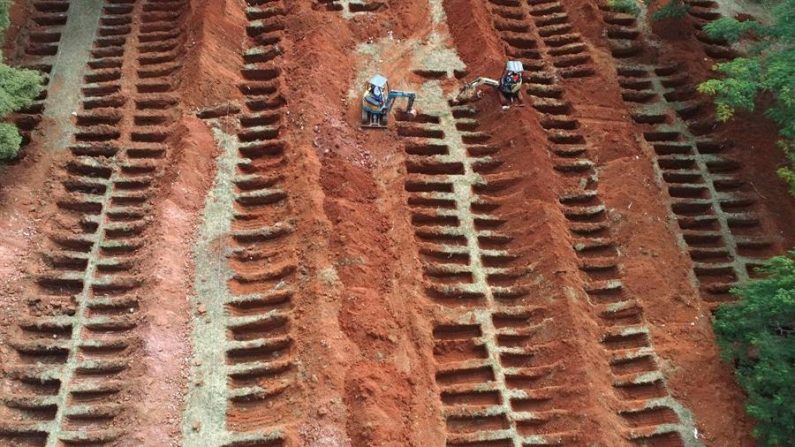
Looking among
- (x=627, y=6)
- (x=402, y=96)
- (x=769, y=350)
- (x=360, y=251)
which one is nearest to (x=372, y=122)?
(x=402, y=96)

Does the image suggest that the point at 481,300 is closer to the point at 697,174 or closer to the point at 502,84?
the point at 502,84

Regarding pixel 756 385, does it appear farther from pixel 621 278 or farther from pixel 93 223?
pixel 93 223

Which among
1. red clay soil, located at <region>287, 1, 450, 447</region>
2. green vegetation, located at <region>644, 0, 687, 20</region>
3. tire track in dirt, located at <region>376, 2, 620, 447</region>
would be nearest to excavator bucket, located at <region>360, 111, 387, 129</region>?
red clay soil, located at <region>287, 1, 450, 447</region>

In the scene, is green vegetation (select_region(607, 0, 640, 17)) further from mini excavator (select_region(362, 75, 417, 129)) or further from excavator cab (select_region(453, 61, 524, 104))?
mini excavator (select_region(362, 75, 417, 129))

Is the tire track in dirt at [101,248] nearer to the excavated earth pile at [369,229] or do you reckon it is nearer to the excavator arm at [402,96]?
the excavated earth pile at [369,229]

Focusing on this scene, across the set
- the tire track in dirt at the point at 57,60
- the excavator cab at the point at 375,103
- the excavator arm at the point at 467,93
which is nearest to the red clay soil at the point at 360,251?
the excavator cab at the point at 375,103

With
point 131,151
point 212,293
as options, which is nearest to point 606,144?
point 212,293

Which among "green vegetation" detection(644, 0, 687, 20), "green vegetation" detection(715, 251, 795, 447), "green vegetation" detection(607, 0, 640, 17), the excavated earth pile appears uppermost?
"green vegetation" detection(607, 0, 640, 17)
